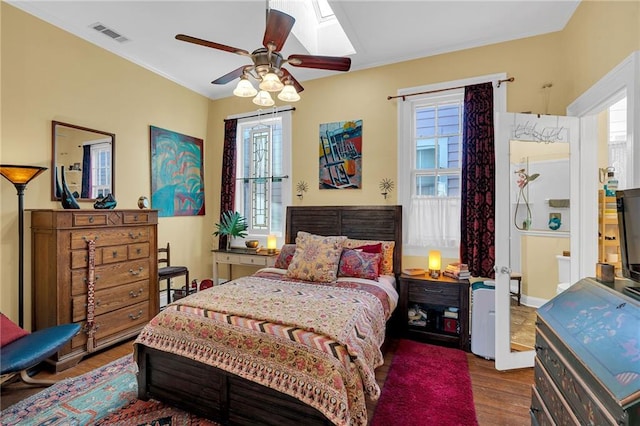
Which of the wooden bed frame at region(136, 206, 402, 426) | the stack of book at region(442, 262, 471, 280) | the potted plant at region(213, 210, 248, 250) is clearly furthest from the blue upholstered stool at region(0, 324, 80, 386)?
the stack of book at region(442, 262, 471, 280)

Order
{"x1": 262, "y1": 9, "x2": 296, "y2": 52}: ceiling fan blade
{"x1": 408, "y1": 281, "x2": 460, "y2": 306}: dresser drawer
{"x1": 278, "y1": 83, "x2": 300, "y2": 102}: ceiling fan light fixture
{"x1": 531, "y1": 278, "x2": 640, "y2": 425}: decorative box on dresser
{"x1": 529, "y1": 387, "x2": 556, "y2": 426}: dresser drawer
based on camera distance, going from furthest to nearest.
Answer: {"x1": 408, "y1": 281, "x2": 460, "y2": 306}: dresser drawer, {"x1": 278, "y1": 83, "x2": 300, "y2": 102}: ceiling fan light fixture, {"x1": 262, "y1": 9, "x2": 296, "y2": 52}: ceiling fan blade, {"x1": 529, "y1": 387, "x2": 556, "y2": 426}: dresser drawer, {"x1": 531, "y1": 278, "x2": 640, "y2": 425}: decorative box on dresser

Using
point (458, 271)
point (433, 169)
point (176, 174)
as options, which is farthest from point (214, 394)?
point (176, 174)

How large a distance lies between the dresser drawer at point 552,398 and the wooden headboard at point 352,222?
6.07 ft

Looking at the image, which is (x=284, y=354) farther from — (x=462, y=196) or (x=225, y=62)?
(x=225, y=62)

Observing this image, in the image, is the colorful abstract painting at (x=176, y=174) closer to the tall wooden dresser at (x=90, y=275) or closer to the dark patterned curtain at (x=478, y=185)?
the tall wooden dresser at (x=90, y=275)

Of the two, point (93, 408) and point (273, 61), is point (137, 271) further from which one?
point (273, 61)

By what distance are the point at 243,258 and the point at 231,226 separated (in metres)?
0.52

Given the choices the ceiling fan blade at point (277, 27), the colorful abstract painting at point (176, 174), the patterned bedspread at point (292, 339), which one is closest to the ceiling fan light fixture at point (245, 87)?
the ceiling fan blade at point (277, 27)

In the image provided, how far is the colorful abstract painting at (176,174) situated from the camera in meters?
4.00

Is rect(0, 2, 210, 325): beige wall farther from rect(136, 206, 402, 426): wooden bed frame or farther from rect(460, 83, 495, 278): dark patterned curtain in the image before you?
rect(460, 83, 495, 278): dark patterned curtain

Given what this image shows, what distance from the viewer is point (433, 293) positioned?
3.15m

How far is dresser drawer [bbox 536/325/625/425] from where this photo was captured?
40.8 inches

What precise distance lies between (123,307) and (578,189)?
4569 millimetres

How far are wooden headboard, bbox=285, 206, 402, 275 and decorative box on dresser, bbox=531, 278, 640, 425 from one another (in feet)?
6.26
